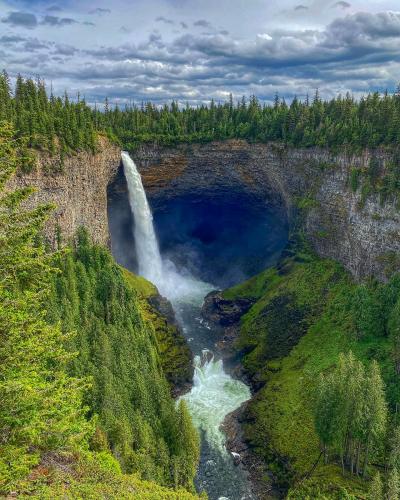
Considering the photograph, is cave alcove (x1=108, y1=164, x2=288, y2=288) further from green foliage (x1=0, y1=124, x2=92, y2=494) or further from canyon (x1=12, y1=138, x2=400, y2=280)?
green foliage (x1=0, y1=124, x2=92, y2=494)

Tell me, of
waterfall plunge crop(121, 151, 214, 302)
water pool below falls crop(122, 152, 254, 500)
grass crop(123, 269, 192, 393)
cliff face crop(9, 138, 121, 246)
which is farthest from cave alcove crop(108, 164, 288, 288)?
grass crop(123, 269, 192, 393)

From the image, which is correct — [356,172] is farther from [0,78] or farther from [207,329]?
[0,78]

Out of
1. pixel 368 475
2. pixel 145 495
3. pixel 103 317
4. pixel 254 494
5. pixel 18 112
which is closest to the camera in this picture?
pixel 145 495

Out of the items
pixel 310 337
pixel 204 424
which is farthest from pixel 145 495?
pixel 310 337

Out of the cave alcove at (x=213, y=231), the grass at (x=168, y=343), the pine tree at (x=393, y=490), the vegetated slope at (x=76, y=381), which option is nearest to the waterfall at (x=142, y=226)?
the cave alcove at (x=213, y=231)

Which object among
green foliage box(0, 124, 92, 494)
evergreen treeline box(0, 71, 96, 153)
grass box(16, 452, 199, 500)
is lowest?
grass box(16, 452, 199, 500)

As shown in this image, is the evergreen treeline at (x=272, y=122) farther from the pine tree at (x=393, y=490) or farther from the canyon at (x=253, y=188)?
the pine tree at (x=393, y=490)
